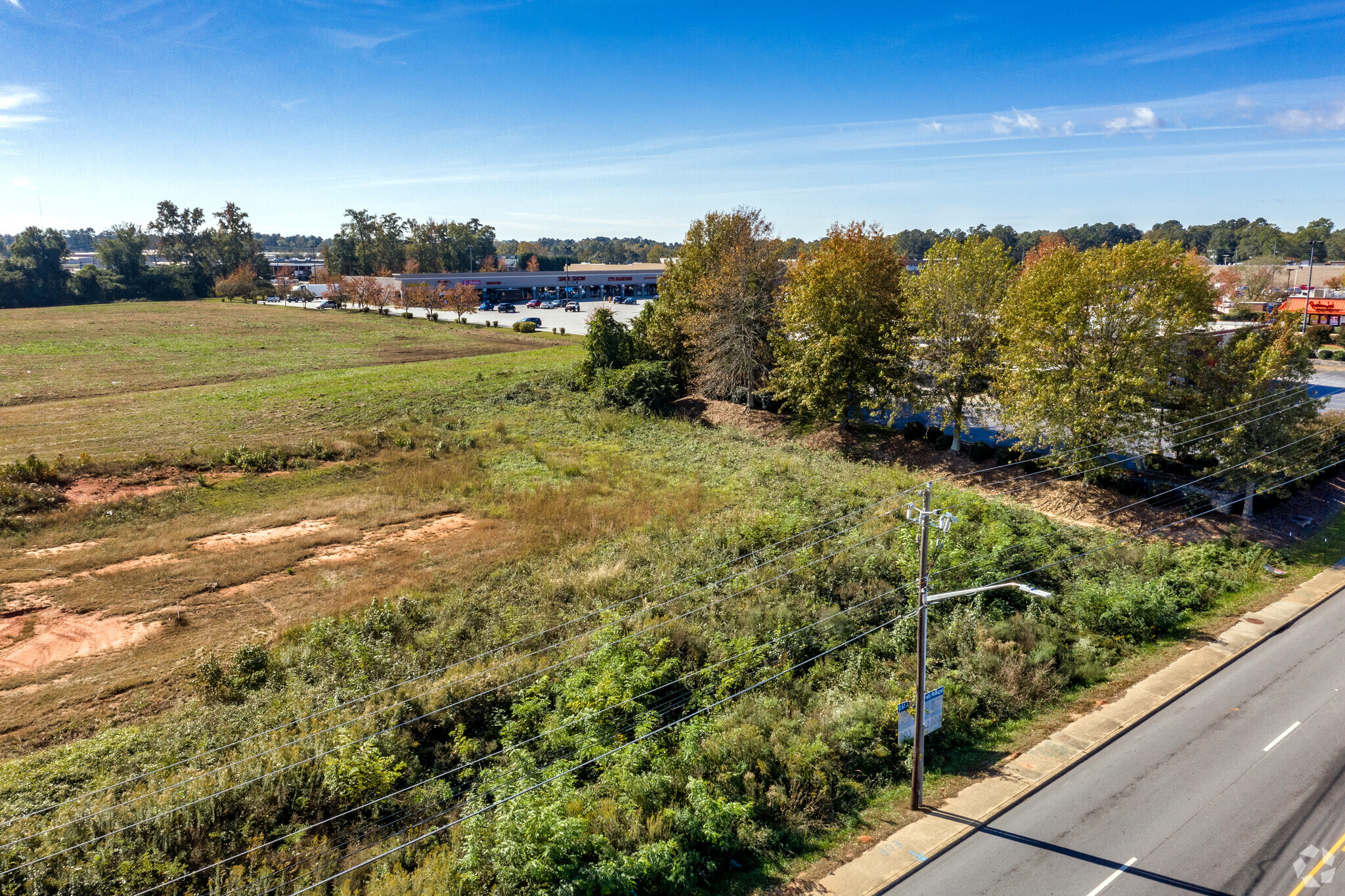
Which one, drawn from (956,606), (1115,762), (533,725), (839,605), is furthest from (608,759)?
(956,606)

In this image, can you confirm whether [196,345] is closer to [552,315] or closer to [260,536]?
[552,315]

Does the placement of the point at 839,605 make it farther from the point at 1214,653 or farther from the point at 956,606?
the point at 1214,653

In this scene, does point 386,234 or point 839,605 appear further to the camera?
point 386,234

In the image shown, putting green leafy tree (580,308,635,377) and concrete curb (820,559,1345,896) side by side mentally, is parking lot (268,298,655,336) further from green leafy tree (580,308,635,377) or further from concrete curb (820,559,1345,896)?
concrete curb (820,559,1345,896)

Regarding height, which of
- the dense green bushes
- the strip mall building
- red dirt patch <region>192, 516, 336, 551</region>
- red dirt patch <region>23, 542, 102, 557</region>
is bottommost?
the dense green bushes

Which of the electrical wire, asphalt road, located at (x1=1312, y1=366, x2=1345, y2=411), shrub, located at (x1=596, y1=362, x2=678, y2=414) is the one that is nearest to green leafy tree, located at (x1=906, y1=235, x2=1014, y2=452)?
the electrical wire

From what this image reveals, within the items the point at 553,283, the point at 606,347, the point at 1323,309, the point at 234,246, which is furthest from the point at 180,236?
the point at 1323,309
